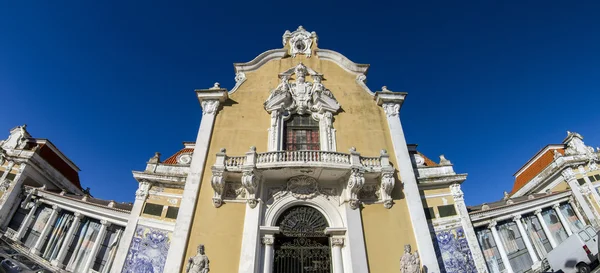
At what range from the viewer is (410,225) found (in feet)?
38.2

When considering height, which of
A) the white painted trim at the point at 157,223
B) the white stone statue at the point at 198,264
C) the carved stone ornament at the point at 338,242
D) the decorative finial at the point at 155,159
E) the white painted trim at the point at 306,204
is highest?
the decorative finial at the point at 155,159

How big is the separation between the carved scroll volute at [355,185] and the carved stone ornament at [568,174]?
54.1 feet

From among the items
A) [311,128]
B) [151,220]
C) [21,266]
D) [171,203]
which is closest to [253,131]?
[311,128]

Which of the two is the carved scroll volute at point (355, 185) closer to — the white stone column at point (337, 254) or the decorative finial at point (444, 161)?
the white stone column at point (337, 254)

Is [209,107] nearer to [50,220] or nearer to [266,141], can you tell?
[266,141]

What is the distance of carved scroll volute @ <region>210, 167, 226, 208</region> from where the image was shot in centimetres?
1146

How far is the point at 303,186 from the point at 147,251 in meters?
6.37

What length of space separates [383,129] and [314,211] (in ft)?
17.6

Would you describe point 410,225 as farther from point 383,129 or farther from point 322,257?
point 383,129

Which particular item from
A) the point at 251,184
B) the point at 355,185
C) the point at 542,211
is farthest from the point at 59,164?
the point at 542,211

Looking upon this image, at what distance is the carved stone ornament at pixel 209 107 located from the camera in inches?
564

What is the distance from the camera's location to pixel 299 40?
17.6 metres

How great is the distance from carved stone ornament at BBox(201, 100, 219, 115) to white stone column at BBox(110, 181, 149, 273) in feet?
13.4

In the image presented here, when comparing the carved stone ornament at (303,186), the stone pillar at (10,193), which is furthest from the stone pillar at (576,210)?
the stone pillar at (10,193)
